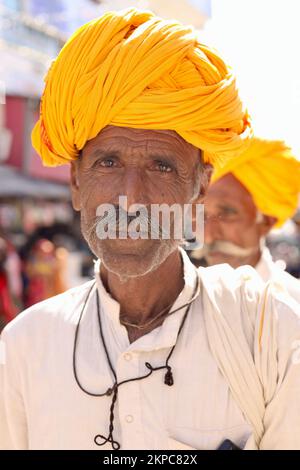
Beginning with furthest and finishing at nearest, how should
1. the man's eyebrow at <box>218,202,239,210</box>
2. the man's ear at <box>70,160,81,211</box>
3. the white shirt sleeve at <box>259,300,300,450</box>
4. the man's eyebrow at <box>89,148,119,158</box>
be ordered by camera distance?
the man's eyebrow at <box>218,202,239,210</box> < the man's ear at <box>70,160,81,211</box> < the man's eyebrow at <box>89,148,119,158</box> < the white shirt sleeve at <box>259,300,300,450</box>

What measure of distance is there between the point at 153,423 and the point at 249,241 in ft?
8.93

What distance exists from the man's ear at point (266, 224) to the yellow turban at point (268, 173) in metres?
0.03

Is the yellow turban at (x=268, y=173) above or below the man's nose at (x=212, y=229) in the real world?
above

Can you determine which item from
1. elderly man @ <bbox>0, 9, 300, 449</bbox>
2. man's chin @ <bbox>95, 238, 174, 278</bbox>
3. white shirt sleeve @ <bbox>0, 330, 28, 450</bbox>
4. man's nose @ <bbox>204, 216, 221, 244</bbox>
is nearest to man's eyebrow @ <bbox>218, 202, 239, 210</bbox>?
man's nose @ <bbox>204, 216, 221, 244</bbox>

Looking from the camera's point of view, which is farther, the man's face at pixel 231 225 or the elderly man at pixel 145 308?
the man's face at pixel 231 225

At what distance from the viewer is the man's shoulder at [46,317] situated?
7.18 ft

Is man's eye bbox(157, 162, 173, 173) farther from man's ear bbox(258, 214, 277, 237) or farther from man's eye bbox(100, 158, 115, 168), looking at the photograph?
man's ear bbox(258, 214, 277, 237)

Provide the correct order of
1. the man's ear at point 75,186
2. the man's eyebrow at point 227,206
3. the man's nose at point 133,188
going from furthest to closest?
the man's eyebrow at point 227,206 → the man's ear at point 75,186 → the man's nose at point 133,188

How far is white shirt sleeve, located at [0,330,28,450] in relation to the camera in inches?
83.7

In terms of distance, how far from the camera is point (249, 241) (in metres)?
4.54

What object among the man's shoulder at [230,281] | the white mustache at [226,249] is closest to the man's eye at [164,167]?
the man's shoulder at [230,281]

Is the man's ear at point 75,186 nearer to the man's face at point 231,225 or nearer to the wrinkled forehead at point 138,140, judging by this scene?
the wrinkled forehead at point 138,140

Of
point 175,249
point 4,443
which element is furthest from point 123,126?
point 4,443

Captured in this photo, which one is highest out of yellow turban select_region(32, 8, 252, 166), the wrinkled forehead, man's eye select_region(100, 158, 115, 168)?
yellow turban select_region(32, 8, 252, 166)
